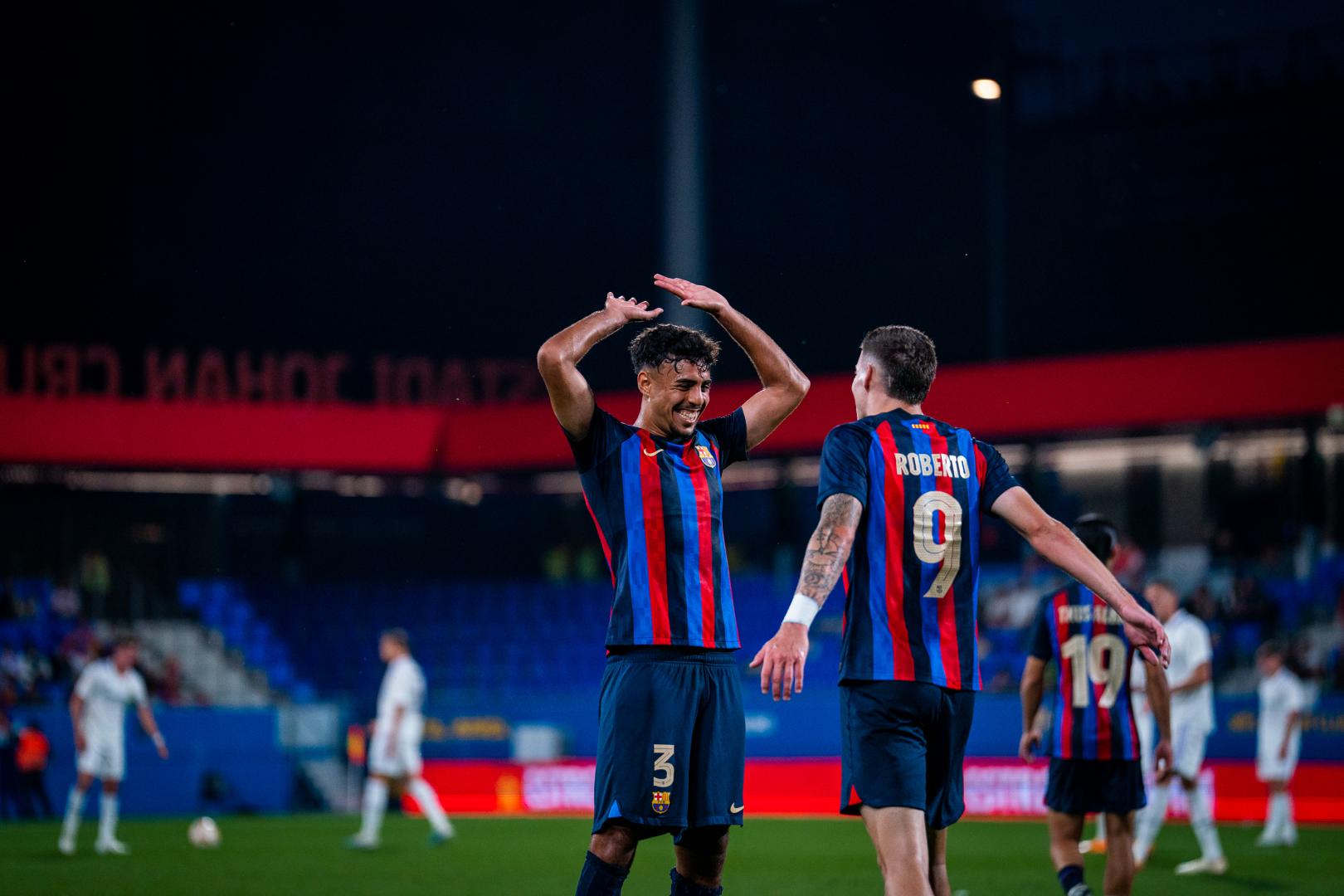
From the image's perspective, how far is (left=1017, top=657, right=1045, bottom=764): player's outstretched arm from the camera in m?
8.31

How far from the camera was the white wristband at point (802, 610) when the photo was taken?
516 centimetres

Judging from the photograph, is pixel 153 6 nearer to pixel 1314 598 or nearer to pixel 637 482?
pixel 1314 598

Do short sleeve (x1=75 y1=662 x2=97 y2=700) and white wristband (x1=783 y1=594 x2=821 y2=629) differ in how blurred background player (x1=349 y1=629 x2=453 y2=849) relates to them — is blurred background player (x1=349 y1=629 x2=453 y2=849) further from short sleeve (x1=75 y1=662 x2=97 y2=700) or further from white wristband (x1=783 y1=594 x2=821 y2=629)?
white wristband (x1=783 y1=594 x2=821 y2=629)

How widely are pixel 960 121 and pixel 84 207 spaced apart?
1780cm

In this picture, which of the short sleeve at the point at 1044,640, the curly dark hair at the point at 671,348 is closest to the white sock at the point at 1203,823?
the short sleeve at the point at 1044,640

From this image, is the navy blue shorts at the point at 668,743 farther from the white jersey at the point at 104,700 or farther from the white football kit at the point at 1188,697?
the white jersey at the point at 104,700

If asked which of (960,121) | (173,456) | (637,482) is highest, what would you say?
(960,121)

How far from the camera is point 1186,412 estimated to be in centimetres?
A: 2292

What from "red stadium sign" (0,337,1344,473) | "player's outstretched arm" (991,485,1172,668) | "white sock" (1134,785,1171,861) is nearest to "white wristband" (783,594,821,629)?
"player's outstretched arm" (991,485,1172,668)

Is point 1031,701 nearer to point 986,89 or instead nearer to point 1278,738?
point 1278,738

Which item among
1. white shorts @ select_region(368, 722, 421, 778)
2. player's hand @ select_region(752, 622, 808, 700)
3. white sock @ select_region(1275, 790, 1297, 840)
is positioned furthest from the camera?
white shorts @ select_region(368, 722, 421, 778)

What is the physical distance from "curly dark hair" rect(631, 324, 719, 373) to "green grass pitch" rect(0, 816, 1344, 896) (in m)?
6.51

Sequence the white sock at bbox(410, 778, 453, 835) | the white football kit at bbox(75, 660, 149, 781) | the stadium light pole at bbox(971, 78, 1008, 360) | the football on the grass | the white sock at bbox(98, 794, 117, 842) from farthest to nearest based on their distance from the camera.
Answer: the stadium light pole at bbox(971, 78, 1008, 360)
the white football kit at bbox(75, 660, 149, 781)
the football on the grass
the white sock at bbox(98, 794, 117, 842)
the white sock at bbox(410, 778, 453, 835)

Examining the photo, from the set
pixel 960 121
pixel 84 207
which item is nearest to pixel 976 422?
pixel 960 121
